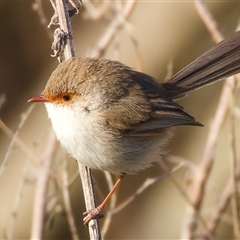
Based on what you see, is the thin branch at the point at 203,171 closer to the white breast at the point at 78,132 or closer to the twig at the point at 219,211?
the twig at the point at 219,211

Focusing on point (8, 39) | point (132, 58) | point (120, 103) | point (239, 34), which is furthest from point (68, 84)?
point (8, 39)

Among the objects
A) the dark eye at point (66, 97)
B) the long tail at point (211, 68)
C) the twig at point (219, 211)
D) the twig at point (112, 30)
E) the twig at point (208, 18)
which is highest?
the twig at point (112, 30)

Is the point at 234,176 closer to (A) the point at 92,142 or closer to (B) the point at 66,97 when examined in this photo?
(A) the point at 92,142

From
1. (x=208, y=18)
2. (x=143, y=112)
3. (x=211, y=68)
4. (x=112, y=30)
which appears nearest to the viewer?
(x=143, y=112)

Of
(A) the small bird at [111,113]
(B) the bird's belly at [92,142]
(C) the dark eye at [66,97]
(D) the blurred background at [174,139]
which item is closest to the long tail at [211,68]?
(A) the small bird at [111,113]

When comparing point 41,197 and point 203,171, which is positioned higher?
point 41,197

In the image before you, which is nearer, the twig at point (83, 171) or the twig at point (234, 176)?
the twig at point (83, 171)

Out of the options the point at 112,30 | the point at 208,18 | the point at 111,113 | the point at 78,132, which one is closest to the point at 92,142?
the point at 78,132

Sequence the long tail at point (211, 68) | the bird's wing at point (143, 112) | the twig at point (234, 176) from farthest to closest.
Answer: the twig at point (234, 176) < the long tail at point (211, 68) < the bird's wing at point (143, 112)

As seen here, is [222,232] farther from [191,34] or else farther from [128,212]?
[191,34]
